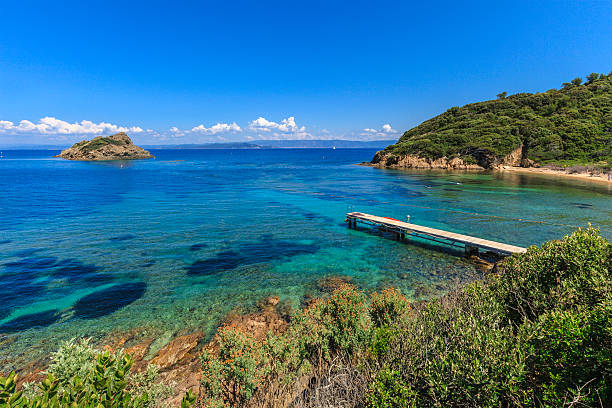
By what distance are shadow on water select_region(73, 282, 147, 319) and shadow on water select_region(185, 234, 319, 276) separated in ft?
12.1

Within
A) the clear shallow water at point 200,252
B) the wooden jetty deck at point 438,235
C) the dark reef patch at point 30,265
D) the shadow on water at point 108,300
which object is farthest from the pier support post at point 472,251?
the dark reef patch at point 30,265

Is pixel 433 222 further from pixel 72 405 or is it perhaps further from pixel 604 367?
pixel 72 405

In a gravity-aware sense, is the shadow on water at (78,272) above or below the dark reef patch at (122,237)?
below

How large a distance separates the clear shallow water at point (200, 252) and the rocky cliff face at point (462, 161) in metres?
42.4

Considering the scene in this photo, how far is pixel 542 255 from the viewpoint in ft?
35.3

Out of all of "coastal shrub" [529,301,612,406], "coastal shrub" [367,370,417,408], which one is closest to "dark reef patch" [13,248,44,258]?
"coastal shrub" [367,370,417,408]

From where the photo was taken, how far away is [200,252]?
2438cm

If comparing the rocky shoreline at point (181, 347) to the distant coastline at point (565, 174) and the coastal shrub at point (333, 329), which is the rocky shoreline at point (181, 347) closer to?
the coastal shrub at point (333, 329)

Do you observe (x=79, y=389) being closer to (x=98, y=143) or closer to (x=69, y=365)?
(x=69, y=365)

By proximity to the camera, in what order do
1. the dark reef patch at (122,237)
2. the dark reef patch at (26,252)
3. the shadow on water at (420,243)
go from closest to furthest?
the dark reef patch at (26,252), the shadow on water at (420,243), the dark reef patch at (122,237)

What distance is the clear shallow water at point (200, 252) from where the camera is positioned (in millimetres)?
15117

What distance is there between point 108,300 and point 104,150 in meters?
199

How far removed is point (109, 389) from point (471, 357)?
271 inches

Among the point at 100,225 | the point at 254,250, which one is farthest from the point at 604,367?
the point at 100,225
